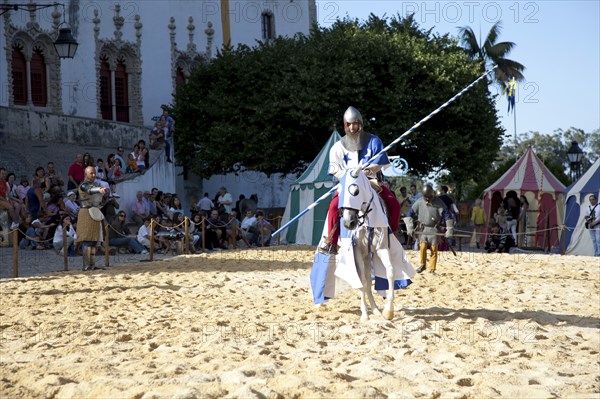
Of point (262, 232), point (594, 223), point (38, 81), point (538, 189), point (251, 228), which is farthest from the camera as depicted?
point (38, 81)

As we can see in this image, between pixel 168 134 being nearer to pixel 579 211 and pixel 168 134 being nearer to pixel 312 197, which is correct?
pixel 312 197

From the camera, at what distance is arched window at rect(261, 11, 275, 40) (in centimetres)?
4603

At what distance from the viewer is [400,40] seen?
115ft

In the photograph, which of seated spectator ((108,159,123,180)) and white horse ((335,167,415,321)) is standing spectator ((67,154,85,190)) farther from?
white horse ((335,167,415,321))

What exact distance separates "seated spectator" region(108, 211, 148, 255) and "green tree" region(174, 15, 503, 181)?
1238cm

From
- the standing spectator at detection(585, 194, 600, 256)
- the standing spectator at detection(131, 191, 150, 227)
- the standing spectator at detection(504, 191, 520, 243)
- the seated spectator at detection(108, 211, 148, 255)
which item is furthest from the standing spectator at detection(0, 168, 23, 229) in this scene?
the standing spectator at detection(504, 191, 520, 243)

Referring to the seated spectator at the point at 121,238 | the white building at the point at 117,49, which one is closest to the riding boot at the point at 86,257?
the seated spectator at the point at 121,238

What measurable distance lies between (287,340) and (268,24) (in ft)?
127

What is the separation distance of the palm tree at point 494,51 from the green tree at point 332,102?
18.9 meters

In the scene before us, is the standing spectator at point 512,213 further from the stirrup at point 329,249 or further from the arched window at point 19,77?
the stirrup at point 329,249

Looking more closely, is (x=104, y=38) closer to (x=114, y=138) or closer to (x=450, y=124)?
(x=114, y=138)

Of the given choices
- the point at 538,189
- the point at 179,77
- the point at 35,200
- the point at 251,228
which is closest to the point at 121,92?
the point at 179,77

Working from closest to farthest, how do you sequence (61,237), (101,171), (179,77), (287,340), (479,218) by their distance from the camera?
(287,340)
(61,237)
(101,171)
(479,218)
(179,77)

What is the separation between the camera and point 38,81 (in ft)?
114
